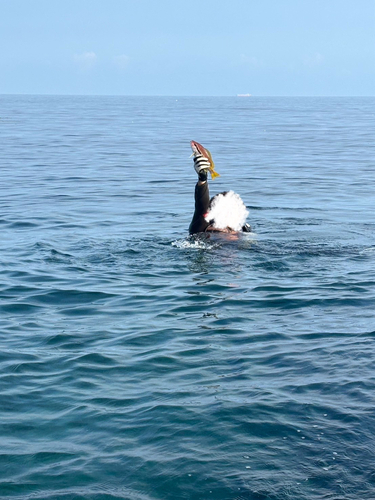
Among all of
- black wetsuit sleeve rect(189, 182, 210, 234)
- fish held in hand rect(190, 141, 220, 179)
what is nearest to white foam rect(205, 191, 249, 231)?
black wetsuit sleeve rect(189, 182, 210, 234)

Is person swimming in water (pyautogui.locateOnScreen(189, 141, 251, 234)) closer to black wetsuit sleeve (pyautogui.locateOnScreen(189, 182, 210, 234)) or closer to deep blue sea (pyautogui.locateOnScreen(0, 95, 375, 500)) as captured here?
black wetsuit sleeve (pyautogui.locateOnScreen(189, 182, 210, 234))

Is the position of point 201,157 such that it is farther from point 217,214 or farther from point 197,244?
point 197,244

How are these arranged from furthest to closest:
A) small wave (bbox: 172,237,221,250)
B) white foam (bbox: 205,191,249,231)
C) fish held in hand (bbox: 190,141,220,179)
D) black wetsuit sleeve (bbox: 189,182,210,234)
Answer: white foam (bbox: 205,191,249,231) → small wave (bbox: 172,237,221,250) → black wetsuit sleeve (bbox: 189,182,210,234) → fish held in hand (bbox: 190,141,220,179)

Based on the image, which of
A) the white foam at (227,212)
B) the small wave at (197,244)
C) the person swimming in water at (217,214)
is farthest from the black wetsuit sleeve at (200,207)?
the small wave at (197,244)

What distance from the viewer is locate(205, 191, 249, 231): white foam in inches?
573

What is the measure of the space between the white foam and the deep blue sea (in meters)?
0.56

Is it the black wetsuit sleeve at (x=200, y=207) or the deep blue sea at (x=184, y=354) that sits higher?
the black wetsuit sleeve at (x=200, y=207)

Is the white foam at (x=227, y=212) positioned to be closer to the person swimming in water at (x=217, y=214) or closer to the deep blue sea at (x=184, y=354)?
the person swimming in water at (x=217, y=214)

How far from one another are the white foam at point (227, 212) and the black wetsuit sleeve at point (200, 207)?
0.14 meters

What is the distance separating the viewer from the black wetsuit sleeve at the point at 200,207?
13.9 meters

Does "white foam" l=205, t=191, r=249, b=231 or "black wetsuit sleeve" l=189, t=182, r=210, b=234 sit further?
"white foam" l=205, t=191, r=249, b=231

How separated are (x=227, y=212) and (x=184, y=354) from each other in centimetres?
611

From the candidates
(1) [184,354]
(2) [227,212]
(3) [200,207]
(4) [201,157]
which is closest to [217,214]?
(2) [227,212]

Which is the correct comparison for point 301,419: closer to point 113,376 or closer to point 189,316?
point 113,376
